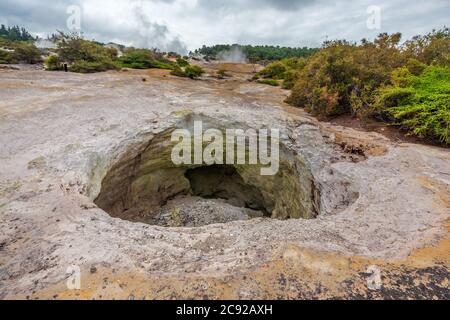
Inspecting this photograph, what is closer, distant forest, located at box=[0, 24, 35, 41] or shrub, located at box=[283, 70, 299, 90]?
shrub, located at box=[283, 70, 299, 90]

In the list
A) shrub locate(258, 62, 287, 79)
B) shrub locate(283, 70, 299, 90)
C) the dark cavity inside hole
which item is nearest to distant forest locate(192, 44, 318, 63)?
shrub locate(258, 62, 287, 79)

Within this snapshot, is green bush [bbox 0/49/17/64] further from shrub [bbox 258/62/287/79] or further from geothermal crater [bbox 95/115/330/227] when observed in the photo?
shrub [bbox 258/62/287/79]

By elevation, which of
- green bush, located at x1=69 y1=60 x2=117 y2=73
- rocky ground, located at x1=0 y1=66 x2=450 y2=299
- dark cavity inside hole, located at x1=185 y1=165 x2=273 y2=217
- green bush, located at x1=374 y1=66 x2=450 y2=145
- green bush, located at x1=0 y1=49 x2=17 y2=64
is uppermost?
green bush, located at x1=0 y1=49 x2=17 y2=64

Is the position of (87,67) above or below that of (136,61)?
below

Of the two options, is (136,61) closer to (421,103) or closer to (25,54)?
(25,54)

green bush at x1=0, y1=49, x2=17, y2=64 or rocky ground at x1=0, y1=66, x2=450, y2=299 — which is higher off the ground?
green bush at x1=0, y1=49, x2=17, y2=64

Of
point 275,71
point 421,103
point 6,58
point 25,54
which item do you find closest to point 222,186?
point 421,103
